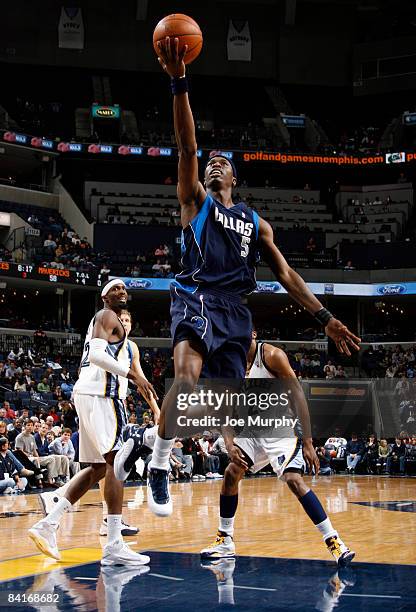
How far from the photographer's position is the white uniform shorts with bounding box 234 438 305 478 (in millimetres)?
5883

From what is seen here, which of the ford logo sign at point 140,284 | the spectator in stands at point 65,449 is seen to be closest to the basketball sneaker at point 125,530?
the spectator in stands at point 65,449

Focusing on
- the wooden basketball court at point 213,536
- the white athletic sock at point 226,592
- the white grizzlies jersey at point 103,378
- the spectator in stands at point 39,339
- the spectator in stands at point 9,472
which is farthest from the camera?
the spectator in stands at point 39,339

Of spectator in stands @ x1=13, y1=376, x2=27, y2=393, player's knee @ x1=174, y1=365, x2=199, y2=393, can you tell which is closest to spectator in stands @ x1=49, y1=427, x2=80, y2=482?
spectator in stands @ x1=13, y1=376, x2=27, y2=393

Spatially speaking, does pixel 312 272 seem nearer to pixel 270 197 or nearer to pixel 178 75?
pixel 270 197

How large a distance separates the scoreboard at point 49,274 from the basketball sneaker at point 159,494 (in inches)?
977

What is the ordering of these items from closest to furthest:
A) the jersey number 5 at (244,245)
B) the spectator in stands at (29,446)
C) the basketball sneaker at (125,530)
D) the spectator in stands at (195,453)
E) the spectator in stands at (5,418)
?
1. the jersey number 5 at (244,245)
2. the basketball sneaker at (125,530)
3. the spectator in stands at (29,446)
4. the spectator in stands at (5,418)
5. the spectator in stands at (195,453)

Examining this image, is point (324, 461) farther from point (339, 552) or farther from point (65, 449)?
point (339, 552)

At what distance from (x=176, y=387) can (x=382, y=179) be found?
36263mm

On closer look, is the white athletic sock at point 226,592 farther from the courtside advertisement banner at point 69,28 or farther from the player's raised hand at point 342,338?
the courtside advertisement banner at point 69,28

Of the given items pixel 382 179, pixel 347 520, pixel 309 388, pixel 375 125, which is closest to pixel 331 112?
pixel 375 125

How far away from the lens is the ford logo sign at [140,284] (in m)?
31.2

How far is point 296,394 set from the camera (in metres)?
5.60

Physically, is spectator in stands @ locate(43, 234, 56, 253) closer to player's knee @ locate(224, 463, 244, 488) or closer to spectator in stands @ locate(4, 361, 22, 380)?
spectator in stands @ locate(4, 361, 22, 380)

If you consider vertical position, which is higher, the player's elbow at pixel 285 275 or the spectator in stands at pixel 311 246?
the spectator in stands at pixel 311 246
